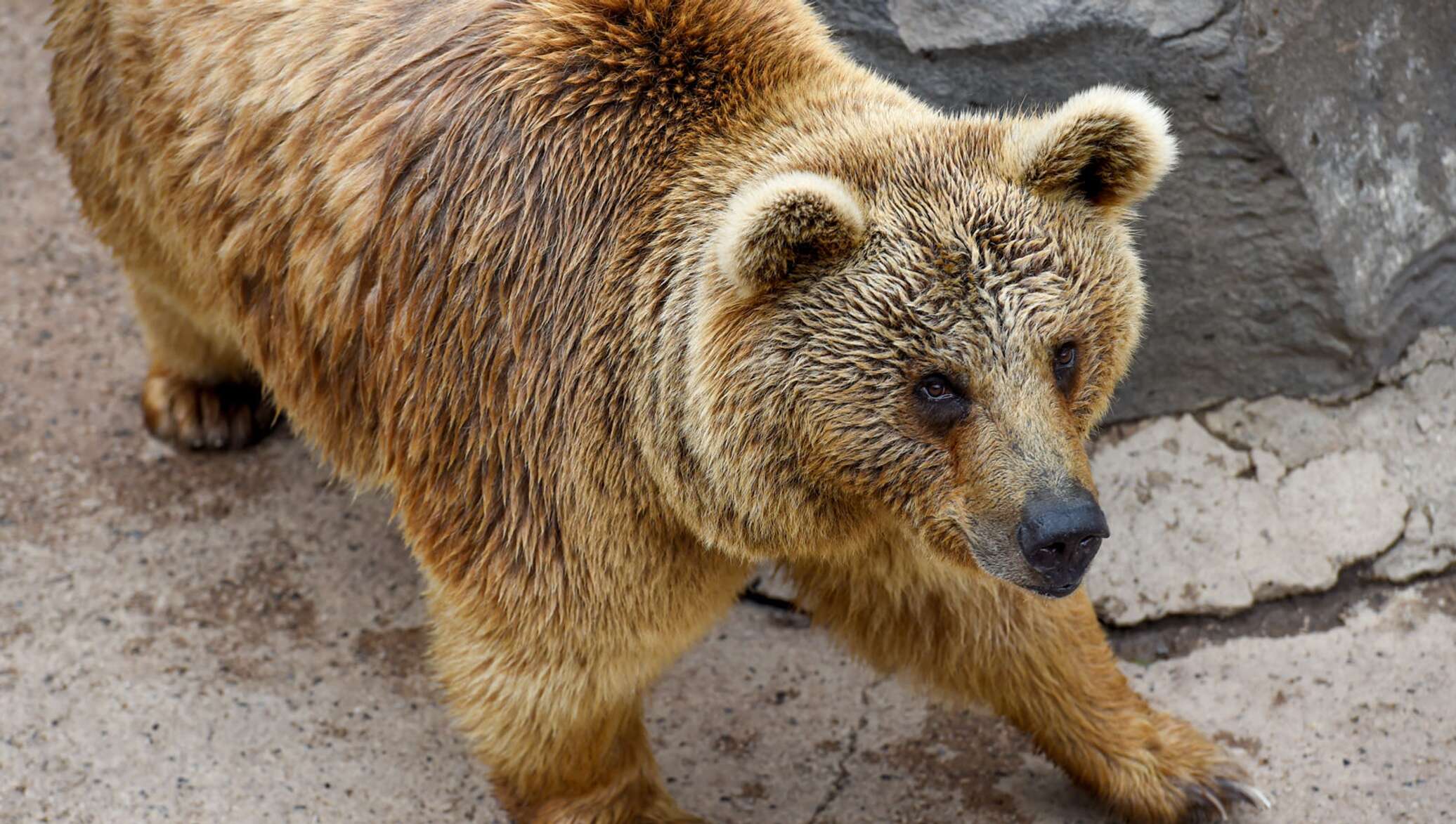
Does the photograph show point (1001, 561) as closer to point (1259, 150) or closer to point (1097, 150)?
point (1097, 150)

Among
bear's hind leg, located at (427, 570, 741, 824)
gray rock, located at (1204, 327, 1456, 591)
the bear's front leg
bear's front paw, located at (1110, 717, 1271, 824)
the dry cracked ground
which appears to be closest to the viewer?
bear's hind leg, located at (427, 570, 741, 824)

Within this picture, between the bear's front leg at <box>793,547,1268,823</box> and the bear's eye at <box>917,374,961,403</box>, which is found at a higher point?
the bear's eye at <box>917,374,961,403</box>

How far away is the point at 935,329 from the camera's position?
10.2 ft

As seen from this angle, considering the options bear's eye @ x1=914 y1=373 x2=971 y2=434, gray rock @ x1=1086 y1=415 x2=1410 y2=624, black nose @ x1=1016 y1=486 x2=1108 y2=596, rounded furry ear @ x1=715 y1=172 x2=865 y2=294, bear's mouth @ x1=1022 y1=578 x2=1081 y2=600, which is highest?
rounded furry ear @ x1=715 y1=172 x2=865 y2=294

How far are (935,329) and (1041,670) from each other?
1405 millimetres

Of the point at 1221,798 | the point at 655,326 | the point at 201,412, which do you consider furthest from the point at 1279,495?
→ the point at 201,412

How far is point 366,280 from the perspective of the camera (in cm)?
390

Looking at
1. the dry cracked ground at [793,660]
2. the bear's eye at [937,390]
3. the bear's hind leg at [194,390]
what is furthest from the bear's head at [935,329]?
the bear's hind leg at [194,390]

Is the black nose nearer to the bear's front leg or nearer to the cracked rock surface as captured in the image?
the bear's front leg

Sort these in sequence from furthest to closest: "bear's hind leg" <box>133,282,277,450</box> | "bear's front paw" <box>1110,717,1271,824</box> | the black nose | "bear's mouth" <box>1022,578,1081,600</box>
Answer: "bear's hind leg" <box>133,282,277,450</box>, "bear's front paw" <box>1110,717,1271,824</box>, "bear's mouth" <box>1022,578,1081,600</box>, the black nose

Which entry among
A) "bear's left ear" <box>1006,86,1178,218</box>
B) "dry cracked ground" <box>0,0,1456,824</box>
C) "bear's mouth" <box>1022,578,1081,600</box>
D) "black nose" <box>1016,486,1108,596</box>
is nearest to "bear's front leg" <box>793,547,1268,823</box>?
"dry cracked ground" <box>0,0,1456,824</box>

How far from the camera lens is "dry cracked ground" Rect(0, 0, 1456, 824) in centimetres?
446

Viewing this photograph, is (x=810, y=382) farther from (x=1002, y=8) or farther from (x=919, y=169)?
(x=1002, y=8)

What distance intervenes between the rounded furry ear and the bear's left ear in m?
0.42
